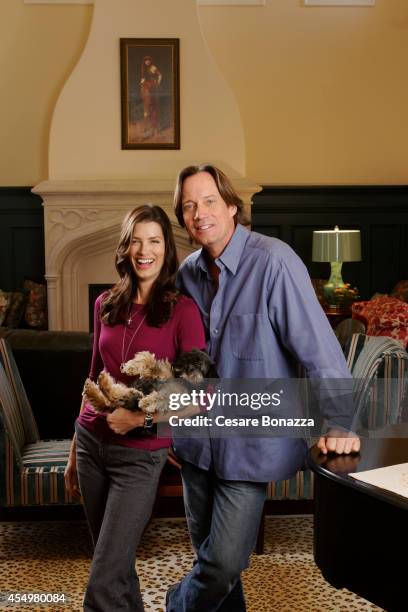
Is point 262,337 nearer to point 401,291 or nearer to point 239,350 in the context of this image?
point 239,350

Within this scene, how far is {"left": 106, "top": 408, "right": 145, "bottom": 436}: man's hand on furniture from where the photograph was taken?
1.90 m

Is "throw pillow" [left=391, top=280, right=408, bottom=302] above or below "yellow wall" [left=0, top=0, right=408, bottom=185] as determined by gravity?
below

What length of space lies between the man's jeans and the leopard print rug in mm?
800

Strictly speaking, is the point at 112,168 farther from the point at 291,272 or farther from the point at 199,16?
the point at 291,272

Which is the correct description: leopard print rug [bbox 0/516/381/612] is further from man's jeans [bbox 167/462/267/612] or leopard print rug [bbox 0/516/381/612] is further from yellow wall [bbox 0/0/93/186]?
yellow wall [bbox 0/0/93/186]

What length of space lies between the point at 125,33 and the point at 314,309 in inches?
→ 226

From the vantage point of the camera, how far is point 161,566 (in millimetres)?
3059

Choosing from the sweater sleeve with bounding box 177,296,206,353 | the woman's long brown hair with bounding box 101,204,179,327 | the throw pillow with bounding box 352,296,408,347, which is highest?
the woman's long brown hair with bounding box 101,204,179,327

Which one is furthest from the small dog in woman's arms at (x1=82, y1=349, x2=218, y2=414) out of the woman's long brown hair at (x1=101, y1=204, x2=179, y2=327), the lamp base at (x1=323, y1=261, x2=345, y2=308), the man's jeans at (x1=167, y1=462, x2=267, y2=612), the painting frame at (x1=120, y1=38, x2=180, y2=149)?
the painting frame at (x1=120, y1=38, x2=180, y2=149)

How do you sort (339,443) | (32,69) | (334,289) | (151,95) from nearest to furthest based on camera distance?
(339,443) < (334,289) < (151,95) < (32,69)

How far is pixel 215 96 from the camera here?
693 centimetres

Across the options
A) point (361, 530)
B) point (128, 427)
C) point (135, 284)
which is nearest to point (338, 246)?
point (135, 284)

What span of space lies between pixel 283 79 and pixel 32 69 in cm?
240

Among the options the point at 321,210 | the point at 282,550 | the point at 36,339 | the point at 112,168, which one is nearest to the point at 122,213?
the point at 112,168
